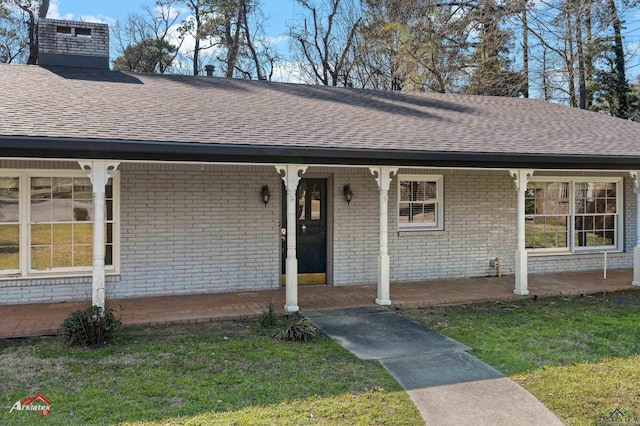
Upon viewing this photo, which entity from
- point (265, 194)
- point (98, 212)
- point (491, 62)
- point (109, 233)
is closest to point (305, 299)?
point (265, 194)

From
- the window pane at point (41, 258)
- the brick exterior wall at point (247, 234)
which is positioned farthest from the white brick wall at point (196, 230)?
the window pane at point (41, 258)

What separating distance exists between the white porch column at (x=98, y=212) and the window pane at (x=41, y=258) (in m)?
2.19

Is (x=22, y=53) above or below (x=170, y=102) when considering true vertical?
above

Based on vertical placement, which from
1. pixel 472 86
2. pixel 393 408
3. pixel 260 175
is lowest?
pixel 393 408

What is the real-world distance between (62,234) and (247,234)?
10.0 feet

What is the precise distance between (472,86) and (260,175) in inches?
595

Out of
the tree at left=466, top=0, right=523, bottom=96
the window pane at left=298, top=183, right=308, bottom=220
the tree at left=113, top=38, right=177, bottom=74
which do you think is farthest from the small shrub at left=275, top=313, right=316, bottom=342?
the tree at left=113, top=38, right=177, bottom=74

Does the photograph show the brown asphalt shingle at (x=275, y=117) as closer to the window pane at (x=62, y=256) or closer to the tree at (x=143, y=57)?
the window pane at (x=62, y=256)

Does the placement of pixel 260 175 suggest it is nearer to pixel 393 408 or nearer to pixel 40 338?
pixel 40 338

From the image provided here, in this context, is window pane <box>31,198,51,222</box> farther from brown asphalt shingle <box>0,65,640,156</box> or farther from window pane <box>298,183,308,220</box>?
window pane <box>298,183,308,220</box>

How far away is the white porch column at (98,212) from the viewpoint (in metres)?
6.33

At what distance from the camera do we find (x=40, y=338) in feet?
20.1

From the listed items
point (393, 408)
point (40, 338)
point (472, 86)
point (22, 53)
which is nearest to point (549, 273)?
point (393, 408)

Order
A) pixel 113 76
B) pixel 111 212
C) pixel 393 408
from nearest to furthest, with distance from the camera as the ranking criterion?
1. pixel 393 408
2. pixel 111 212
3. pixel 113 76
